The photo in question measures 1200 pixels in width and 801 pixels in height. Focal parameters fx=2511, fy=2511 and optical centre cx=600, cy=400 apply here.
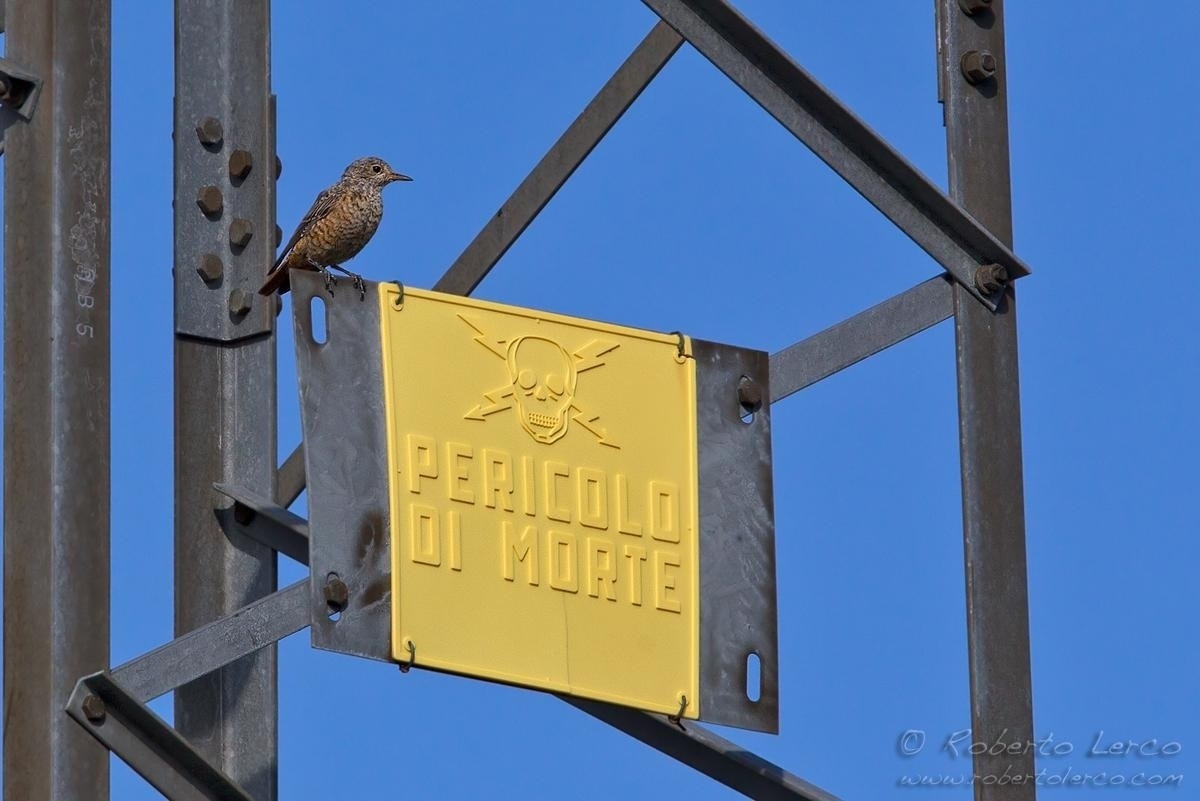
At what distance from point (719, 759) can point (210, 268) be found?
1.68m

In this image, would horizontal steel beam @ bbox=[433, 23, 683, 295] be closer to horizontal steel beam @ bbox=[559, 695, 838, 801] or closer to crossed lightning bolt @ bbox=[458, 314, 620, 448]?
crossed lightning bolt @ bbox=[458, 314, 620, 448]

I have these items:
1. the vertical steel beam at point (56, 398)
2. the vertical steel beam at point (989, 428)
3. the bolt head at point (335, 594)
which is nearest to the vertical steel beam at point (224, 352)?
the vertical steel beam at point (56, 398)

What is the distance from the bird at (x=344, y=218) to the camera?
784 centimetres

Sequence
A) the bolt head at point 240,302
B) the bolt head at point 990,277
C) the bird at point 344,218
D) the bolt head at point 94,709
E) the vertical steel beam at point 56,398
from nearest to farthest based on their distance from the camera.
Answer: the bolt head at point 94,709 < the vertical steel beam at point 56,398 < the bolt head at point 990,277 < the bolt head at point 240,302 < the bird at point 344,218

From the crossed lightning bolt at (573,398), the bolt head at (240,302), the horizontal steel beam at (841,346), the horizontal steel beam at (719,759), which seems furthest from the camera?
the bolt head at (240,302)

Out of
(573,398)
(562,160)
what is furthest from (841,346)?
(562,160)

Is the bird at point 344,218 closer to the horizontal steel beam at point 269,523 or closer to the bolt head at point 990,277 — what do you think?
the horizontal steel beam at point 269,523

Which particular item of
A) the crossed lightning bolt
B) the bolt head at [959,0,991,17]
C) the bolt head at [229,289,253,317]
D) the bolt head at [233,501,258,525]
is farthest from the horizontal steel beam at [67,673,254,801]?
the bolt head at [959,0,991,17]

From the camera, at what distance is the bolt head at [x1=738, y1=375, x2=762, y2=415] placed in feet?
18.1

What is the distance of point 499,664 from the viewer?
4.97m

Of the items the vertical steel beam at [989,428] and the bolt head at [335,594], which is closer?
the bolt head at [335,594]

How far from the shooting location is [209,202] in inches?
235

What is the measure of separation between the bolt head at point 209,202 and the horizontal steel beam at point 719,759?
1606 mm

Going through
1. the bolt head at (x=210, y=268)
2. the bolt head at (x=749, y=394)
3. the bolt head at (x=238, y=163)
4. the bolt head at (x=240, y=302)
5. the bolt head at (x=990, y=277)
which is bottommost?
the bolt head at (x=749, y=394)
